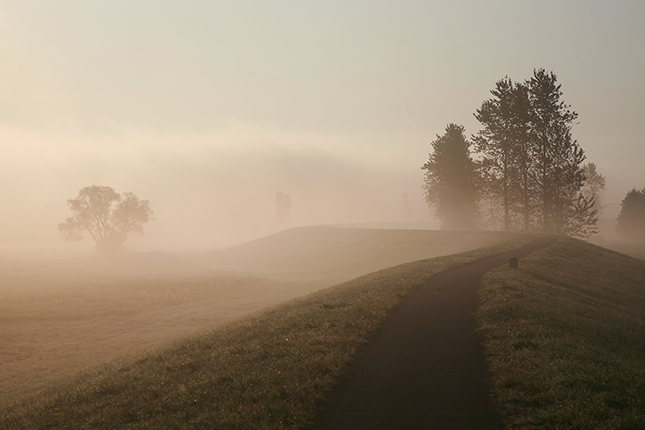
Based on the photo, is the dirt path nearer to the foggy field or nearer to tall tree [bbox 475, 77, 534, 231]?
the foggy field

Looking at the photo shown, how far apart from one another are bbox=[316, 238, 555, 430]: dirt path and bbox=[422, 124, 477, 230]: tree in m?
55.5

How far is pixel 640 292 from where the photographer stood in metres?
27.3

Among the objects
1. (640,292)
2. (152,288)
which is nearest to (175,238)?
(152,288)

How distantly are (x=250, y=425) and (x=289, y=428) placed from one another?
960mm

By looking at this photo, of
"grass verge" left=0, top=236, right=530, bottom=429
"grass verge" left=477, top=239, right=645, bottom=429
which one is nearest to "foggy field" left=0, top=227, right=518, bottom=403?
"grass verge" left=0, top=236, right=530, bottom=429

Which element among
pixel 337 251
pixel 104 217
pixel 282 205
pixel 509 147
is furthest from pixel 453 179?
pixel 282 205

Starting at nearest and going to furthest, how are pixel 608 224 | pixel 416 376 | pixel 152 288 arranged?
1. pixel 416 376
2. pixel 152 288
3. pixel 608 224

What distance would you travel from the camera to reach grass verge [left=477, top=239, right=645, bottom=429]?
8.59 m

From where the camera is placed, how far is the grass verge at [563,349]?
8.59m

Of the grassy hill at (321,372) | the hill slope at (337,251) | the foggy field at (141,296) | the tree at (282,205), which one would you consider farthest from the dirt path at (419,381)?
the tree at (282,205)

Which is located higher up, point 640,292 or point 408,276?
point 408,276

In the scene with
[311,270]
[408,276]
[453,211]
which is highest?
[453,211]

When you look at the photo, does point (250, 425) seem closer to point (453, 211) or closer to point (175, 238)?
point (453, 211)

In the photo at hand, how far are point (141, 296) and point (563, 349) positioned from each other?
140 ft
